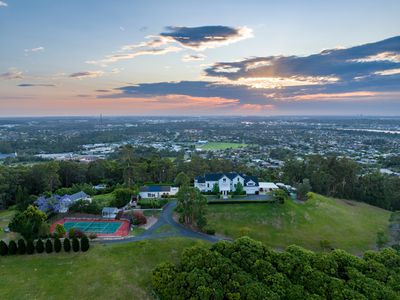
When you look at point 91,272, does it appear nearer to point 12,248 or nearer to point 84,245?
point 84,245

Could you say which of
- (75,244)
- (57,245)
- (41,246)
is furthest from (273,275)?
(41,246)

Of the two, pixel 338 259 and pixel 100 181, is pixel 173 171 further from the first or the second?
pixel 338 259

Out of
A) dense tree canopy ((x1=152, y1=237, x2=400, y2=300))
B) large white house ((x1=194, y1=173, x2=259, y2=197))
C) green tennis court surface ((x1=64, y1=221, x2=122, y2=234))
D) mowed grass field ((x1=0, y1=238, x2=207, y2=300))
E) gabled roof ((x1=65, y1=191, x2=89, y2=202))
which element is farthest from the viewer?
large white house ((x1=194, y1=173, x2=259, y2=197))

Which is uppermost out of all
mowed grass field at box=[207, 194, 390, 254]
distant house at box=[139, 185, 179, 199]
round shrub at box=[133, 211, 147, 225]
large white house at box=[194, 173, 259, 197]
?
large white house at box=[194, 173, 259, 197]

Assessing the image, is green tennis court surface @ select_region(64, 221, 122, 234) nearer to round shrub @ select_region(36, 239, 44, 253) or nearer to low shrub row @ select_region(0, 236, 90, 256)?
low shrub row @ select_region(0, 236, 90, 256)

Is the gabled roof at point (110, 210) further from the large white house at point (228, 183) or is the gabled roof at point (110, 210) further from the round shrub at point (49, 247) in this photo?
the large white house at point (228, 183)

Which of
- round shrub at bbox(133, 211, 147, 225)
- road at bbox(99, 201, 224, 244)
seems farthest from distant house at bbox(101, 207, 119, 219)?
road at bbox(99, 201, 224, 244)
